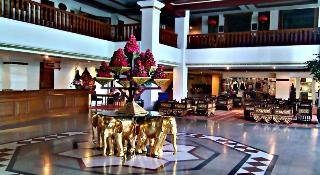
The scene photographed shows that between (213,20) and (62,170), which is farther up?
(213,20)

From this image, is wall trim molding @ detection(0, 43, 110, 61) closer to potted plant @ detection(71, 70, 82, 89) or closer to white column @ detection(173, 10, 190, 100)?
potted plant @ detection(71, 70, 82, 89)

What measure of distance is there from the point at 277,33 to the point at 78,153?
1009cm

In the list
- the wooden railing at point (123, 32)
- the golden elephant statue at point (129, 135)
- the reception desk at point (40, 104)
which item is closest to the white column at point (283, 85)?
the wooden railing at point (123, 32)

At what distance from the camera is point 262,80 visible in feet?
63.5

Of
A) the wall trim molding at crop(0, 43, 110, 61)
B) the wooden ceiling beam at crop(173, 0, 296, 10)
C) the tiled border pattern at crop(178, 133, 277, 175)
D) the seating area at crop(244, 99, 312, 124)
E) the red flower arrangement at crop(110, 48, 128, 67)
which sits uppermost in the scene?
the wooden ceiling beam at crop(173, 0, 296, 10)

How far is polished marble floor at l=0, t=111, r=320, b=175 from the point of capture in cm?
502

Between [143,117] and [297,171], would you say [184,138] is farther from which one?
[297,171]

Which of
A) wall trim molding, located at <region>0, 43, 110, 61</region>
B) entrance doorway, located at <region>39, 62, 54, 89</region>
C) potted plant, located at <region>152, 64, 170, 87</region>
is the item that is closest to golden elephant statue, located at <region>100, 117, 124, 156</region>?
potted plant, located at <region>152, 64, 170, 87</region>

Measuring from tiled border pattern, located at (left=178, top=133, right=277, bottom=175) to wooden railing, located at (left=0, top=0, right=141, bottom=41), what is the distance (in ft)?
19.9

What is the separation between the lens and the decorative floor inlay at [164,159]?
4980mm

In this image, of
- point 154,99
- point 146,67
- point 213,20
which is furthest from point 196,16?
point 146,67

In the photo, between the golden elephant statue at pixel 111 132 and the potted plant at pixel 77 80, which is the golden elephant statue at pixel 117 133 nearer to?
the golden elephant statue at pixel 111 132

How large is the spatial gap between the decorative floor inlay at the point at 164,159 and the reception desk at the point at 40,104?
2.74 meters

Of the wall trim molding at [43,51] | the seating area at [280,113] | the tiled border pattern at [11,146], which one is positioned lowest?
the tiled border pattern at [11,146]
